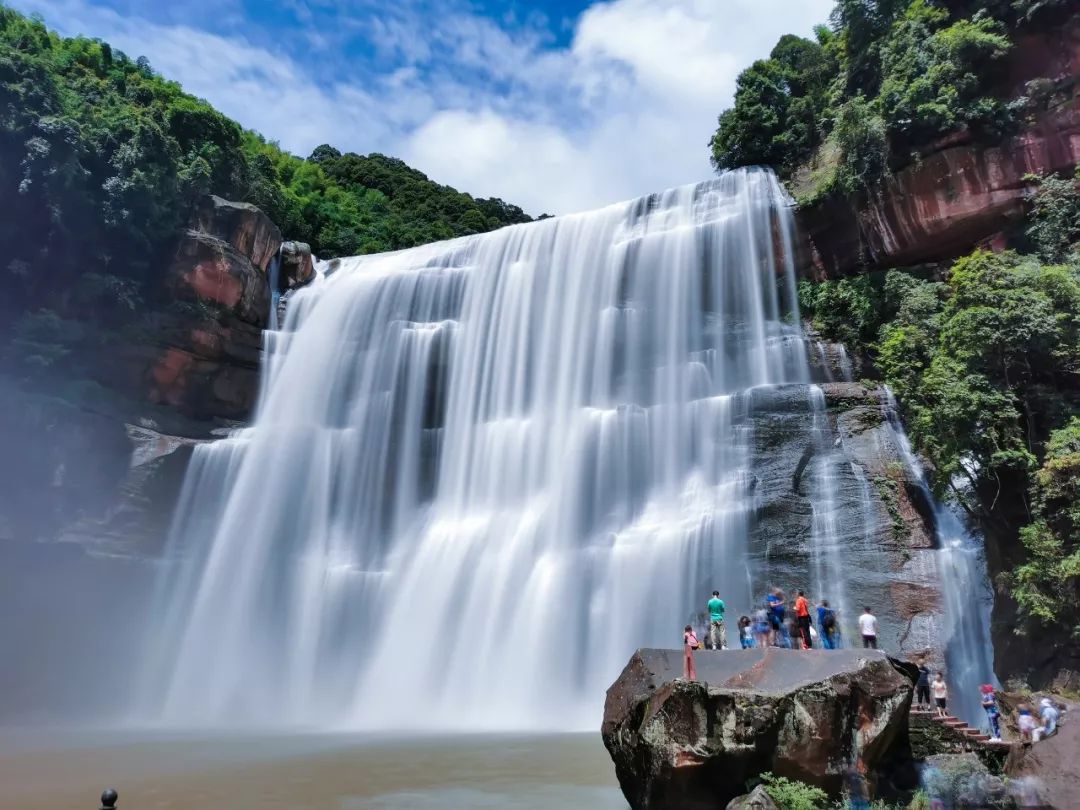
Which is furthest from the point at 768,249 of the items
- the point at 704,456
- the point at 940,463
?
the point at 940,463

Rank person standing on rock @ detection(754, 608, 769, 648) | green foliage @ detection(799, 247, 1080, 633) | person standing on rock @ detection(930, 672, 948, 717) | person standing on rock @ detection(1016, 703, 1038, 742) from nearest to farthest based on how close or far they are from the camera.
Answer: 1. person standing on rock @ detection(1016, 703, 1038, 742)
2. person standing on rock @ detection(930, 672, 948, 717)
3. person standing on rock @ detection(754, 608, 769, 648)
4. green foliage @ detection(799, 247, 1080, 633)

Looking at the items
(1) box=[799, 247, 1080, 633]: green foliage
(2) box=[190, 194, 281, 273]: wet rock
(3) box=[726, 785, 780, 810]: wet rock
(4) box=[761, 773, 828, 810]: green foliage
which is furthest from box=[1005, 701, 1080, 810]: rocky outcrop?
(2) box=[190, 194, 281, 273]: wet rock

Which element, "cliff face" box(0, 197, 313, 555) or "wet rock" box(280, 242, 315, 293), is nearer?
"cliff face" box(0, 197, 313, 555)

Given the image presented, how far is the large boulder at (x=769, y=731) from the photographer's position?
28.3 feet

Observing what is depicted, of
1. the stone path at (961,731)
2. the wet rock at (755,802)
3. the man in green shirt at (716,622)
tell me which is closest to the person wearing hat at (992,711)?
the stone path at (961,731)

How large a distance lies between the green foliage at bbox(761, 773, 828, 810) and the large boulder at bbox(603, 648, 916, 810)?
124 mm

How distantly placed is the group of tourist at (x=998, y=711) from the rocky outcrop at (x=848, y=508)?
2761 millimetres

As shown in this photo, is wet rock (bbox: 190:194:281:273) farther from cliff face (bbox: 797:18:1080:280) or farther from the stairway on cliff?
the stairway on cliff

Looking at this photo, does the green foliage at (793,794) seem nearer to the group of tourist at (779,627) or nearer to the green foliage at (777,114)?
the group of tourist at (779,627)

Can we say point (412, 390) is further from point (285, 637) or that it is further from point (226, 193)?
point (226, 193)

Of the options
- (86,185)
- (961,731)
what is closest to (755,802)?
(961,731)

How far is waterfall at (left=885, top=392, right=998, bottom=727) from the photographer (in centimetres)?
1555

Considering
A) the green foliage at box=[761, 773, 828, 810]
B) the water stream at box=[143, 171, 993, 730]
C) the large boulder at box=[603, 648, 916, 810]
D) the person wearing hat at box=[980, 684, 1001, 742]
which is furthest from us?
the water stream at box=[143, 171, 993, 730]

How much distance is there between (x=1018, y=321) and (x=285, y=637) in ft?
67.9
